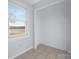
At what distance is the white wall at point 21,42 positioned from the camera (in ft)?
9.40

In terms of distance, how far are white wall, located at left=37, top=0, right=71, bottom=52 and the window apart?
155 cm

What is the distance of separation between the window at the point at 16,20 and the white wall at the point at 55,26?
1.55 metres

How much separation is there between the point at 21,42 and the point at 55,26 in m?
2.01

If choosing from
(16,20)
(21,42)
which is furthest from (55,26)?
(16,20)

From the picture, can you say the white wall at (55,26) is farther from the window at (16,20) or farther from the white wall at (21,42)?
the window at (16,20)

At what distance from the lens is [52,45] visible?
4398 mm

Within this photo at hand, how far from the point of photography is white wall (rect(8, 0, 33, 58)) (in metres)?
2.87

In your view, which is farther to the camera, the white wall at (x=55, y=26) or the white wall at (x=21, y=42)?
the white wall at (x=55, y=26)

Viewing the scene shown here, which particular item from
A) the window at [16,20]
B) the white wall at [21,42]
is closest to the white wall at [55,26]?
the white wall at [21,42]

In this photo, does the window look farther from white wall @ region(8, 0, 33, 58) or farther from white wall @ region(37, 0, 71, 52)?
white wall @ region(37, 0, 71, 52)

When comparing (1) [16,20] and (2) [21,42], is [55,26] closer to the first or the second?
(2) [21,42]
